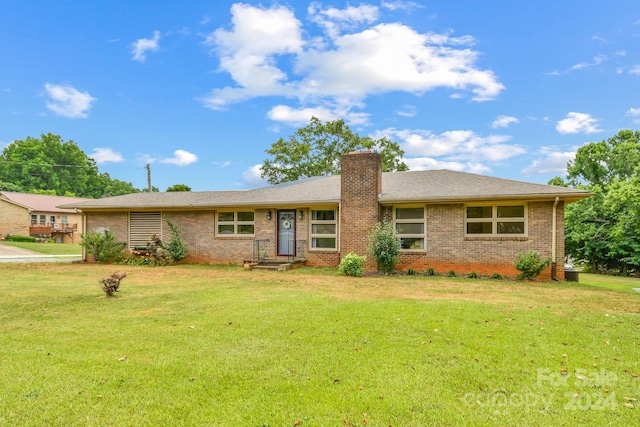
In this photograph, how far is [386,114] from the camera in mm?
25859

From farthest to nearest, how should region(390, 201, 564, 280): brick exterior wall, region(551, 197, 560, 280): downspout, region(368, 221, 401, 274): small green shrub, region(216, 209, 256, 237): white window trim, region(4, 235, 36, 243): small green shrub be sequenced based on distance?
region(4, 235, 36, 243): small green shrub < region(216, 209, 256, 237): white window trim < region(368, 221, 401, 274): small green shrub < region(390, 201, 564, 280): brick exterior wall < region(551, 197, 560, 280): downspout

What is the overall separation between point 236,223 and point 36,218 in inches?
1239

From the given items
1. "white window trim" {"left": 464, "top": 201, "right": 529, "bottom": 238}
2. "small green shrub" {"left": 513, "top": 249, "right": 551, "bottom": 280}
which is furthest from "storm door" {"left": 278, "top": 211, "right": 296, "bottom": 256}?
"small green shrub" {"left": 513, "top": 249, "right": 551, "bottom": 280}

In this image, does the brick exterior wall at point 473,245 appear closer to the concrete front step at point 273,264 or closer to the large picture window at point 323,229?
the large picture window at point 323,229

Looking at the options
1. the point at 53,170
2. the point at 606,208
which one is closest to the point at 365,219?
the point at 606,208

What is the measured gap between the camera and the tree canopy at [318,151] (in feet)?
111

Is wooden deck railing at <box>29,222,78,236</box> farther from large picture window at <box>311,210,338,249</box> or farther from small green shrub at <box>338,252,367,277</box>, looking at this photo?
small green shrub at <box>338,252,367,277</box>

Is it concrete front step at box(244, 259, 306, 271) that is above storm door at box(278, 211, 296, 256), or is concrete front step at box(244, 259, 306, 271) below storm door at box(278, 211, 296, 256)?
below

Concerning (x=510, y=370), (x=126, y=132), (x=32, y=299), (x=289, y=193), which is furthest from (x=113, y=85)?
(x=510, y=370)

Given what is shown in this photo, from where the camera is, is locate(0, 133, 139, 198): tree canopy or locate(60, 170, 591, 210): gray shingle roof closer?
locate(60, 170, 591, 210): gray shingle roof

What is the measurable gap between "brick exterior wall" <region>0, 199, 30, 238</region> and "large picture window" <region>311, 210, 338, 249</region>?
33670mm

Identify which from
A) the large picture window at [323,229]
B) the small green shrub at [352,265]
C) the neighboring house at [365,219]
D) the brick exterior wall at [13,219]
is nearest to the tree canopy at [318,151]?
the neighboring house at [365,219]

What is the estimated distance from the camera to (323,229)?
1439 cm

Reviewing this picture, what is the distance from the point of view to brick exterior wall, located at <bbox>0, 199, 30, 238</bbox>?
111ft
